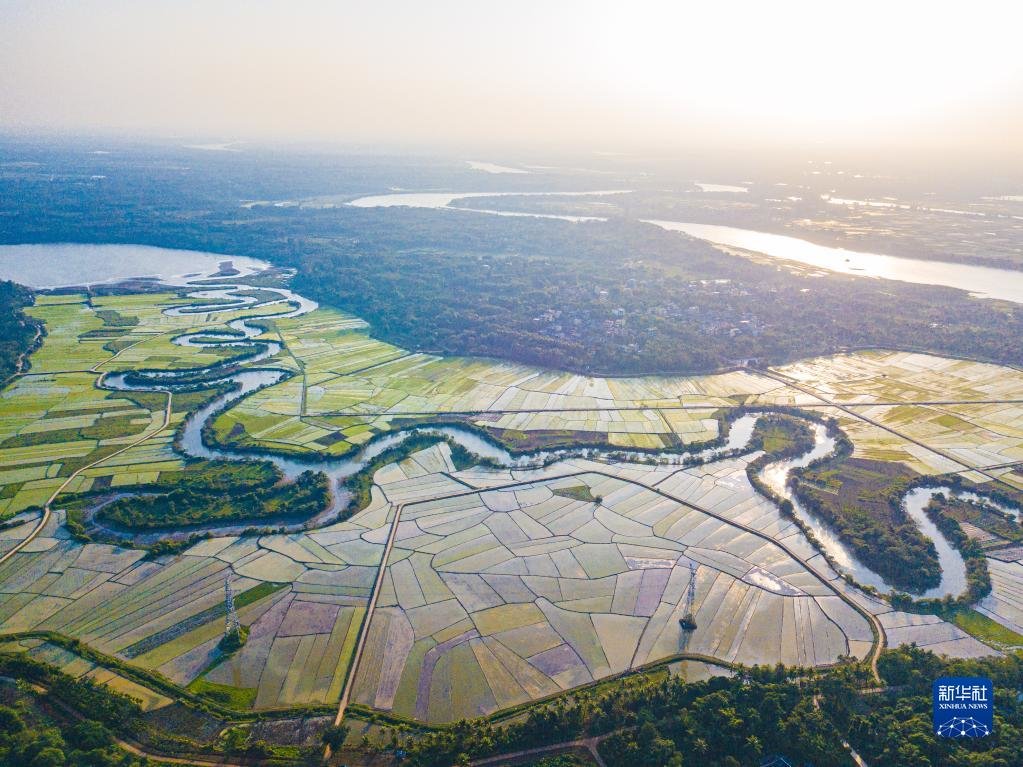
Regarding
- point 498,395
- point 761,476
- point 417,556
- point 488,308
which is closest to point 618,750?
point 417,556

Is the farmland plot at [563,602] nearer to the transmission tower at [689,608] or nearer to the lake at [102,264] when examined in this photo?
the transmission tower at [689,608]

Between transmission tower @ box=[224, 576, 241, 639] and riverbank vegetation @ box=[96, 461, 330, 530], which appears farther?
riverbank vegetation @ box=[96, 461, 330, 530]

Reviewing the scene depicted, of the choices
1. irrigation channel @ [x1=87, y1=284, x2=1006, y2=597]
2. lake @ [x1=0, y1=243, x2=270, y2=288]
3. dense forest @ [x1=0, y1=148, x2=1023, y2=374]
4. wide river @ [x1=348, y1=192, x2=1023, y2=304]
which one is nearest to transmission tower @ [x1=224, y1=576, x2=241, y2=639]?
irrigation channel @ [x1=87, y1=284, x2=1006, y2=597]

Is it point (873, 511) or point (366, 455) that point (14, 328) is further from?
point (873, 511)

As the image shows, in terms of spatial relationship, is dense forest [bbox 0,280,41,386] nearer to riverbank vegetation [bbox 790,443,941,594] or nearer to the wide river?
riverbank vegetation [bbox 790,443,941,594]

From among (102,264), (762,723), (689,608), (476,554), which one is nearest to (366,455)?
(476,554)

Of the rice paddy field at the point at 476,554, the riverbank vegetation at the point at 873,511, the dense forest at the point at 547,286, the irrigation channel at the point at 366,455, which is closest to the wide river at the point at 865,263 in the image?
the dense forest at the point at 547,286

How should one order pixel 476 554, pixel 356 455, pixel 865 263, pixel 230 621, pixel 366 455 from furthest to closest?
pixel 865 263, pixel 366 455, pixel 356 455, pixel 476 554, pixel 230 621
